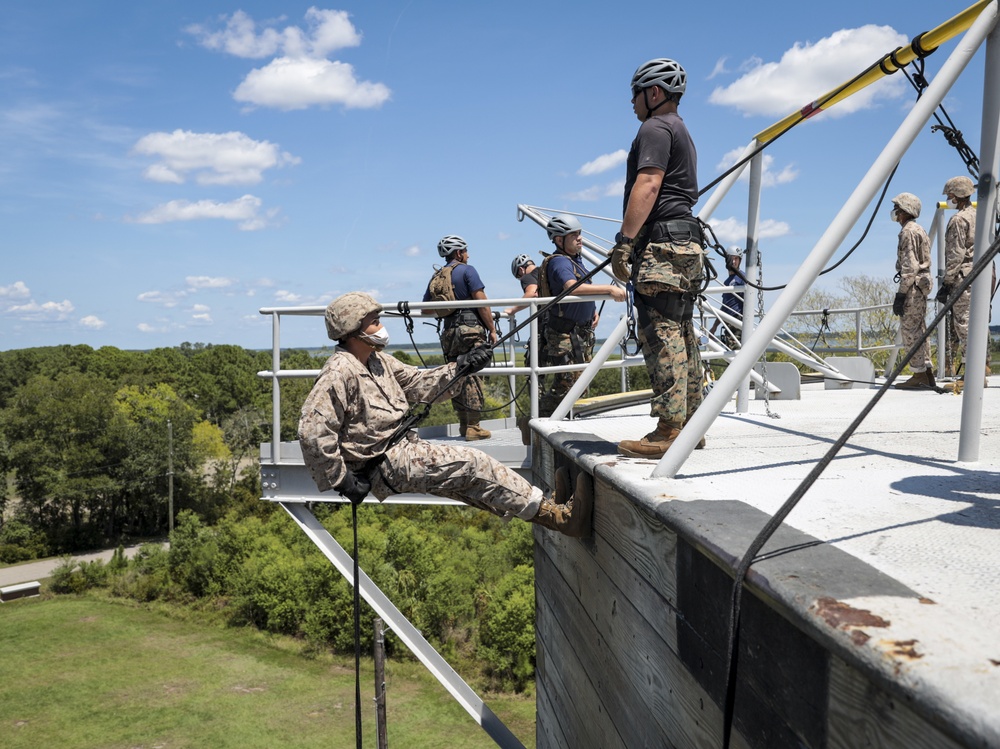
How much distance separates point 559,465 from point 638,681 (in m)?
1.73

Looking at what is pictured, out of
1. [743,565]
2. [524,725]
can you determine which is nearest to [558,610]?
[743,565]

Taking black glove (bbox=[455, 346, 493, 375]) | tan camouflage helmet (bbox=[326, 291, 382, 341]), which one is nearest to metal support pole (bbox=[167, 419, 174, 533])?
black glove (bbox=[455, 346, 493, 375])

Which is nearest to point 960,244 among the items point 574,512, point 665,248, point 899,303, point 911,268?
point 911,268

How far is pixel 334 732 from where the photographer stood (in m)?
20.4

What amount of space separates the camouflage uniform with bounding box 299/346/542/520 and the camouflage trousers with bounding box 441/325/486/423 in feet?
10.4

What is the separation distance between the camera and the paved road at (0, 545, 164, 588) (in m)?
40.8

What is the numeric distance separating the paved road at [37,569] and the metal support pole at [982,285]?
146ft

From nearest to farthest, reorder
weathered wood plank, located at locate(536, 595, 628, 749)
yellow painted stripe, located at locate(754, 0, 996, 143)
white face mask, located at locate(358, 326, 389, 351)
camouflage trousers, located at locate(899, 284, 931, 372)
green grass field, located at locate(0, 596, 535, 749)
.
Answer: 1. yellow painted stripe, located at locate(754, 0, 996, 143)
2. weathered wood plank, located at locate(536, 595, 628, 749)
3. white face mask, located at locate(358, 326, 389, 351)
4. camouflage trousers, located at locate(899, 284, 931, 372)
5. green grass field, located at locate(0, 596, 535, 749)

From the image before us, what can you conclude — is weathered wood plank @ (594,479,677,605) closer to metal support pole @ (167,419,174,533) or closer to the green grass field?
the green grass field

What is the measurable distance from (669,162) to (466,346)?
12.5 ft

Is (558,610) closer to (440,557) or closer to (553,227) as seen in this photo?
(553,227)

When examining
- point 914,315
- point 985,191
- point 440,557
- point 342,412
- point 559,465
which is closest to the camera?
point 985,191

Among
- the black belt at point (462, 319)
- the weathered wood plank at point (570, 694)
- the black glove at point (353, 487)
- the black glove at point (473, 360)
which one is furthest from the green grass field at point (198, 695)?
the black glove at point (353, 487)

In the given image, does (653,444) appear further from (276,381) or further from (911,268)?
(911,268)
